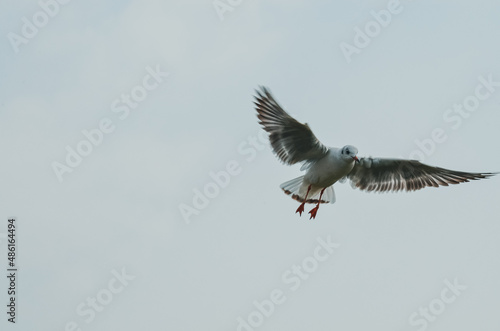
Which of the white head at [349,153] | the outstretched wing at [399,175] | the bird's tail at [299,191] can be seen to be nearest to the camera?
the white head at [349,153]

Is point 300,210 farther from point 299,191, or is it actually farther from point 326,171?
point 326,171

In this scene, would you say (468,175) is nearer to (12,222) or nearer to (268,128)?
(268,128)

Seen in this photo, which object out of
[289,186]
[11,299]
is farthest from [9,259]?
[289,186]

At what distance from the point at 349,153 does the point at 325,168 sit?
739 millimetres

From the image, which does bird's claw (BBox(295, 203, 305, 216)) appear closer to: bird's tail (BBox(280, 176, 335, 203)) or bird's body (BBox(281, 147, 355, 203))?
bird's tail (BBox(280, 176, 335, 203))

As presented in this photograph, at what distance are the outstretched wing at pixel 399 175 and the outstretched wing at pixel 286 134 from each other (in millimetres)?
1464

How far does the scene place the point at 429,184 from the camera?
2228 centimetres

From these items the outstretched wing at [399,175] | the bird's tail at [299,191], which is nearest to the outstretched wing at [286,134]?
the bird's tail at [299,191]

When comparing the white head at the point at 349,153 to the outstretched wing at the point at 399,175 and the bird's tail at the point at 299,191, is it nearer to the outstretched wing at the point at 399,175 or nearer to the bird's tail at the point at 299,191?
the outstretched wing at the point at 399,175

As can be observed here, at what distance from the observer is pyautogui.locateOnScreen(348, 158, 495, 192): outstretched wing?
853 inches

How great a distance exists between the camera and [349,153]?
786 inches

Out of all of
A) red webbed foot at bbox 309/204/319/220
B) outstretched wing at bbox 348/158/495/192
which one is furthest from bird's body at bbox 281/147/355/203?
outstretched wing at bbox 348/158/495/192

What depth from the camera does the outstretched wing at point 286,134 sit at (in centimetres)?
2017

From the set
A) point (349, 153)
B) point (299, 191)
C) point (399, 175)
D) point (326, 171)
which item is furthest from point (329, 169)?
point (399, 175)
